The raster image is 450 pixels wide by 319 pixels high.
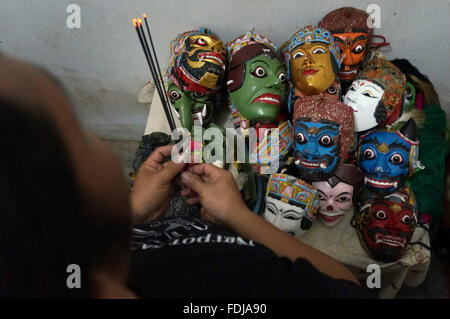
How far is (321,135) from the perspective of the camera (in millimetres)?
945

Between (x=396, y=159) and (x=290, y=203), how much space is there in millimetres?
395

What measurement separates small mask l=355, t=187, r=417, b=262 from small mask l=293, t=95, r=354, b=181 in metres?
0.20

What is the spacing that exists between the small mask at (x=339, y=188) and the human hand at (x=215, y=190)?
1.38 ft

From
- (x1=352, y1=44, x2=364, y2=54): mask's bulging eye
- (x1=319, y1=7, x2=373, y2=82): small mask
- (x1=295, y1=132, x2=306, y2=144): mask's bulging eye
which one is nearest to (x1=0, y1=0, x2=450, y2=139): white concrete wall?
(x1=319, y1=7, x2=373, y2=82): small mask

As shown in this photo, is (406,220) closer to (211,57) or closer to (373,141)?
(373,141)

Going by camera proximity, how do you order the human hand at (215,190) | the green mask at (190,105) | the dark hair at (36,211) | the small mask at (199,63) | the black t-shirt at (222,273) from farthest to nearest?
the green mask at (190,105)
the small mask at (199,63)
the human hand at (215,190)
the black t-shirt at (222,273)
the dark hair at (36,211)

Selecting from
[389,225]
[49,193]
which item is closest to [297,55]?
[389,225]

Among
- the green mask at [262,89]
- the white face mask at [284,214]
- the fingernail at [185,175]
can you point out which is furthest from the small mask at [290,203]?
the fingernail at [185,175]

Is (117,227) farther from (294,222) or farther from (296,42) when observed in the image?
(296,42)

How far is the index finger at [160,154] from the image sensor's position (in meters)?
0.80

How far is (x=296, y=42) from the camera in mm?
1065

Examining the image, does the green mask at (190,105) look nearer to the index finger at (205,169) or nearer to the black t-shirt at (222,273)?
the index finger at (205,169)

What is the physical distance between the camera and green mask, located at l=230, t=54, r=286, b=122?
3.31ft
